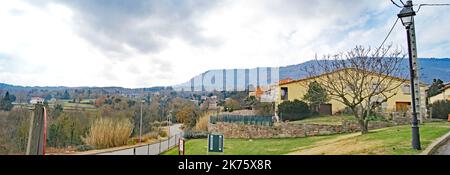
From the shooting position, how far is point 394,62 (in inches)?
176

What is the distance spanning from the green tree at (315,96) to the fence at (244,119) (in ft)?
4.22

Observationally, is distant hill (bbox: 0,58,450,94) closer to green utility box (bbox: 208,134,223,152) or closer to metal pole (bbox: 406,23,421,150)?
metal pole (bbox: 406,23,421,150)

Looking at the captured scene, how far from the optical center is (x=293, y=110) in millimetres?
6320

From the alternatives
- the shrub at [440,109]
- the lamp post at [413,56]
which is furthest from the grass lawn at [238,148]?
the shrub at [440,109]

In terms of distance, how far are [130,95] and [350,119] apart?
4.39m

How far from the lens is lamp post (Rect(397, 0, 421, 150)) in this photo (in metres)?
2.38

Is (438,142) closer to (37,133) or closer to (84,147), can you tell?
(84,147)

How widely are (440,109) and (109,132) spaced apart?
175 inches

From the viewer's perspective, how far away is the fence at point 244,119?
13.1 feet

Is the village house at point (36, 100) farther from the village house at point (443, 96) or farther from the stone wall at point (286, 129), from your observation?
the village house at point (443, 96)

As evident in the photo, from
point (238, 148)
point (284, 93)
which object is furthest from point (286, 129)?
point (238, 148)

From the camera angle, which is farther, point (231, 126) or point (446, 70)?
point (231, 126)
